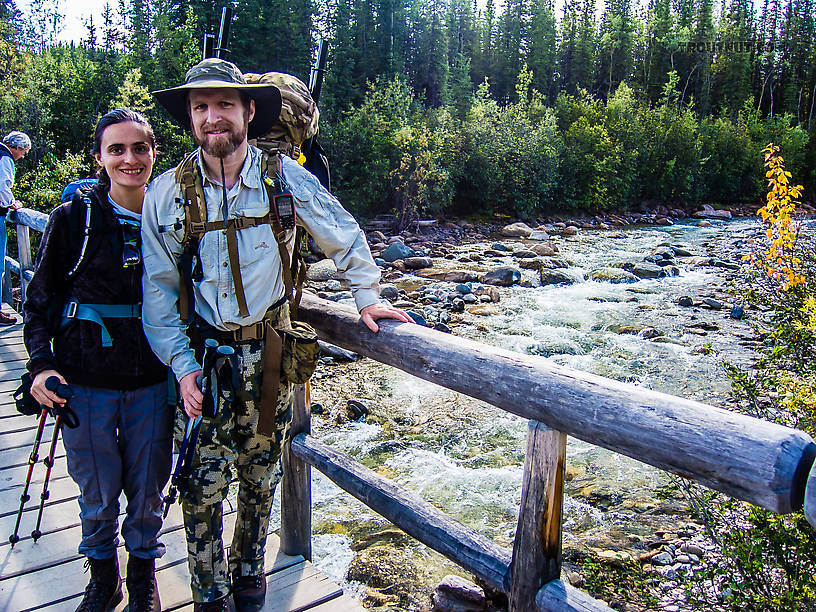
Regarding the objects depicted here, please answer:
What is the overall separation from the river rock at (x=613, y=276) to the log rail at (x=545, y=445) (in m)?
14.6

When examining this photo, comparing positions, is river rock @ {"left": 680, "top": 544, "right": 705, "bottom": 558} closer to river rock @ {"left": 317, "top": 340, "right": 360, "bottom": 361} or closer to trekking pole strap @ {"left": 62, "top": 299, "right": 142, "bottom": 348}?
trekking pole strap @ {"left": 62, "top": 299, "right": 142, "bottom": 348}

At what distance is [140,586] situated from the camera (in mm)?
2506

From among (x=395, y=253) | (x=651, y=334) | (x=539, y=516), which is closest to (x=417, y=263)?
(x=395, y=253)

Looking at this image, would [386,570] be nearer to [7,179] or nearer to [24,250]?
[24,250]

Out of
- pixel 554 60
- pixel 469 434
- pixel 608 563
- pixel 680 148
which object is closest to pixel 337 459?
pixel 608 563

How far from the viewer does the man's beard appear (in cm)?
218

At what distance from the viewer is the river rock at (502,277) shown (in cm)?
1569

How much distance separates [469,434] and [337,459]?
4705 mm

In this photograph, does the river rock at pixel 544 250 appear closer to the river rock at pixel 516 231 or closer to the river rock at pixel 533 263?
the river rock at pixel 533 263

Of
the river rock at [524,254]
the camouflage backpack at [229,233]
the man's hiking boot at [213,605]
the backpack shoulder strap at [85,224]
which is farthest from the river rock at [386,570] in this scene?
the river rock at [524,254]

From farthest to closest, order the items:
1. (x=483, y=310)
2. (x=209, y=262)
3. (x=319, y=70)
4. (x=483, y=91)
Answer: (x=483, y=91), (x=483, y=310), (x=319, y=70), (x=209, y=262)

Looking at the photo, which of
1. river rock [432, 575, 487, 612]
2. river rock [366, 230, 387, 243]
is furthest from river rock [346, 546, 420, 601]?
river rock [366, 230, 387, 243]

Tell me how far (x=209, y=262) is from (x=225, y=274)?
7 cm

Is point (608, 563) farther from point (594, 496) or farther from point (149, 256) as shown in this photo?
point (149, 256)
